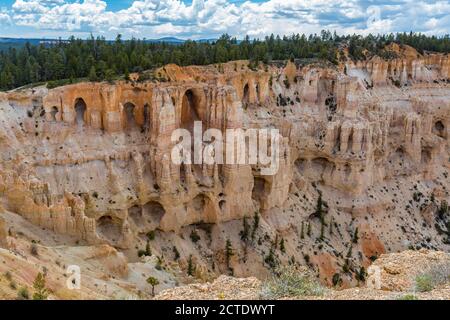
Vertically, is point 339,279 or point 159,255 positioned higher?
point 159,255

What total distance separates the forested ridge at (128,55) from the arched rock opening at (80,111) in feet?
6.44

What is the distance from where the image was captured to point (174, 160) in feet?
138

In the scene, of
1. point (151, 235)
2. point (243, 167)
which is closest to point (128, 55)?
point (243, 167)

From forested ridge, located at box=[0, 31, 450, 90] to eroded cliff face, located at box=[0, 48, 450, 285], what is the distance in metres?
2.87

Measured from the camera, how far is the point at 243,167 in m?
45.1

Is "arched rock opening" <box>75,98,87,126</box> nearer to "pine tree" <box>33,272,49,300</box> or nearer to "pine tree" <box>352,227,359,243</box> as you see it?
"pine tree" <box>33,272,49,300</box>

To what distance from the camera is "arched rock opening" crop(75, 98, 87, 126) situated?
135ft

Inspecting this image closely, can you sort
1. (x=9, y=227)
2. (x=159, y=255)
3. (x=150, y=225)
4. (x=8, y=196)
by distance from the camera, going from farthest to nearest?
(x=150, y=225), (x=159, y=255), (x=8, y=196), (x=9, y=227)

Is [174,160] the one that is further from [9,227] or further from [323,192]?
[323,192]

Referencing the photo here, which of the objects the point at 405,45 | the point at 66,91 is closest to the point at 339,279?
the point at 66,91

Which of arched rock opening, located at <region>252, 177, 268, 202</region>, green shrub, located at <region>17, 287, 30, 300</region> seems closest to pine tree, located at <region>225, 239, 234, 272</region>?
arched rock opening, located at <region>252, 177, 268, 202</region>

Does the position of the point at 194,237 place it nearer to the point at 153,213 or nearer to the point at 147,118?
the point at 153,213
